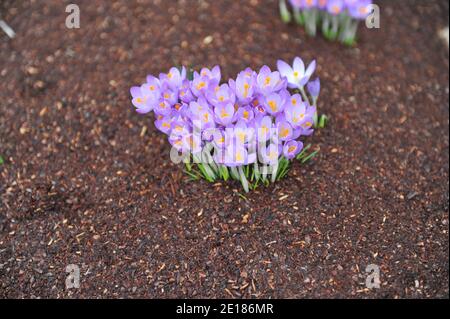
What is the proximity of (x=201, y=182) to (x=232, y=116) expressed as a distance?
41cm

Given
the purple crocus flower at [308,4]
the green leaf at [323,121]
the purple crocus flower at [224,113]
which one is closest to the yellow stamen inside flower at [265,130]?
the purple crocus flower at [224,113]

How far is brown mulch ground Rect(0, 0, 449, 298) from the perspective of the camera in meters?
2.18

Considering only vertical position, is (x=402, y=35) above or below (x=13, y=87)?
above

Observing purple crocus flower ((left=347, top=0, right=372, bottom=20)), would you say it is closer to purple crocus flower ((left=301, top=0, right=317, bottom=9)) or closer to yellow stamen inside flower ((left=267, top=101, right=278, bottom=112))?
purple crocus flower ((left=301, top=0, right=317, bottom=9))

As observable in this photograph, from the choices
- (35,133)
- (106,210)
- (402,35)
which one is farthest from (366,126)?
(35,133)

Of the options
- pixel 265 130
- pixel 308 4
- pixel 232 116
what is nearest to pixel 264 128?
pixel 265 130

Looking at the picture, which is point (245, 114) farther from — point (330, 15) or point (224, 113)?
point (330, 15)

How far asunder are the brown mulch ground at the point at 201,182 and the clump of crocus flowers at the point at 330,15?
0.19 ft

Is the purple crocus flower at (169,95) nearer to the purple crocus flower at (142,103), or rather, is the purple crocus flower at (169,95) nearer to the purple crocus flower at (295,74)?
the purple crocus flower at (142,103)

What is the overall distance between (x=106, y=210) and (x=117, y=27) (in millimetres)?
1008

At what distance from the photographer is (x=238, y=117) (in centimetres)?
205

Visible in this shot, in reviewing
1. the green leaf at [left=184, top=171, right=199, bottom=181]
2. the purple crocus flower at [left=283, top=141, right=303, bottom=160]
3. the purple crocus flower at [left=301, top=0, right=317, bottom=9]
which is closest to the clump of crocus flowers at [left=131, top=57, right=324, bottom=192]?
the purple crocus flower at [left=283, top=141, right=303, bottom=160]
